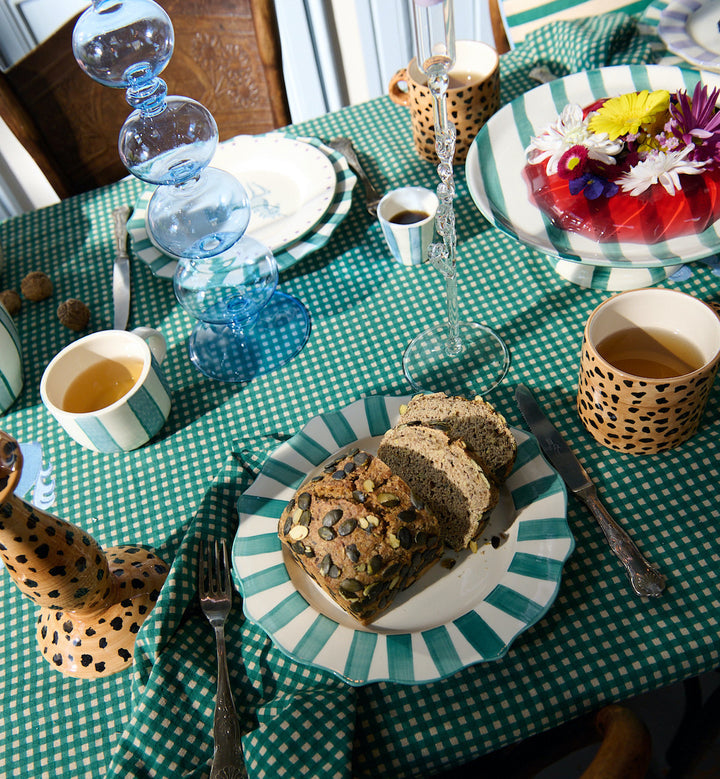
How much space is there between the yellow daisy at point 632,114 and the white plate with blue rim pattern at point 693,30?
0.44 meters

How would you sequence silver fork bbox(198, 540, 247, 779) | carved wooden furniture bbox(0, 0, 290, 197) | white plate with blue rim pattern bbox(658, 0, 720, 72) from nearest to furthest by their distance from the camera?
silver fork bbox(198, 540, 247, 779) → white plate with blue rim pattern bbox(658, 0, 720, 72) → carved wooden furniture bbox(0, 0, 290, 197)

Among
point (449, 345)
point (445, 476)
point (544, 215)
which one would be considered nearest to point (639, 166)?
point (544, 215)

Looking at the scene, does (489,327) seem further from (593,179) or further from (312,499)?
(312,499)

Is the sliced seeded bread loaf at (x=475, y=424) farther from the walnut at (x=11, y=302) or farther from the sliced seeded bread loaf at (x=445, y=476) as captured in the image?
the walnut at (x=11, y=302)

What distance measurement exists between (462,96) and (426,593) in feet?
3.06

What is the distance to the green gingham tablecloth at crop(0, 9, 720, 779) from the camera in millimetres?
829

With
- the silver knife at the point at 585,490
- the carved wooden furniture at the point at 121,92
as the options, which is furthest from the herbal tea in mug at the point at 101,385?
the carved wooden furniture at the point at 121,92

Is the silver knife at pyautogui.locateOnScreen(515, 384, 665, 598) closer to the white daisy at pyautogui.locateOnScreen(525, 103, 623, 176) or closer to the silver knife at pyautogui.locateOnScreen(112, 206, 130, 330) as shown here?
the white daisy at pyautogui.locateOnScreen(525, 103, 623, 176)

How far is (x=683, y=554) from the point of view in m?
0.90

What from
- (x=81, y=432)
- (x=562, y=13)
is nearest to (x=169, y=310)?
(x=81, y=432)

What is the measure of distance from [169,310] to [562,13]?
136 centimetres

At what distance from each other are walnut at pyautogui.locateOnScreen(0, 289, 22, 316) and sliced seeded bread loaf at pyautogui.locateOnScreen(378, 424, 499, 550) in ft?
2.88

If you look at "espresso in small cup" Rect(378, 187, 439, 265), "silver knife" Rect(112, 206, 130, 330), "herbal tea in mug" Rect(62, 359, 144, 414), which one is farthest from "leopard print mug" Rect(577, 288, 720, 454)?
"silver knife" Rect(112, 206, 130, 330)

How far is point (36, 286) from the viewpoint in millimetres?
1385
